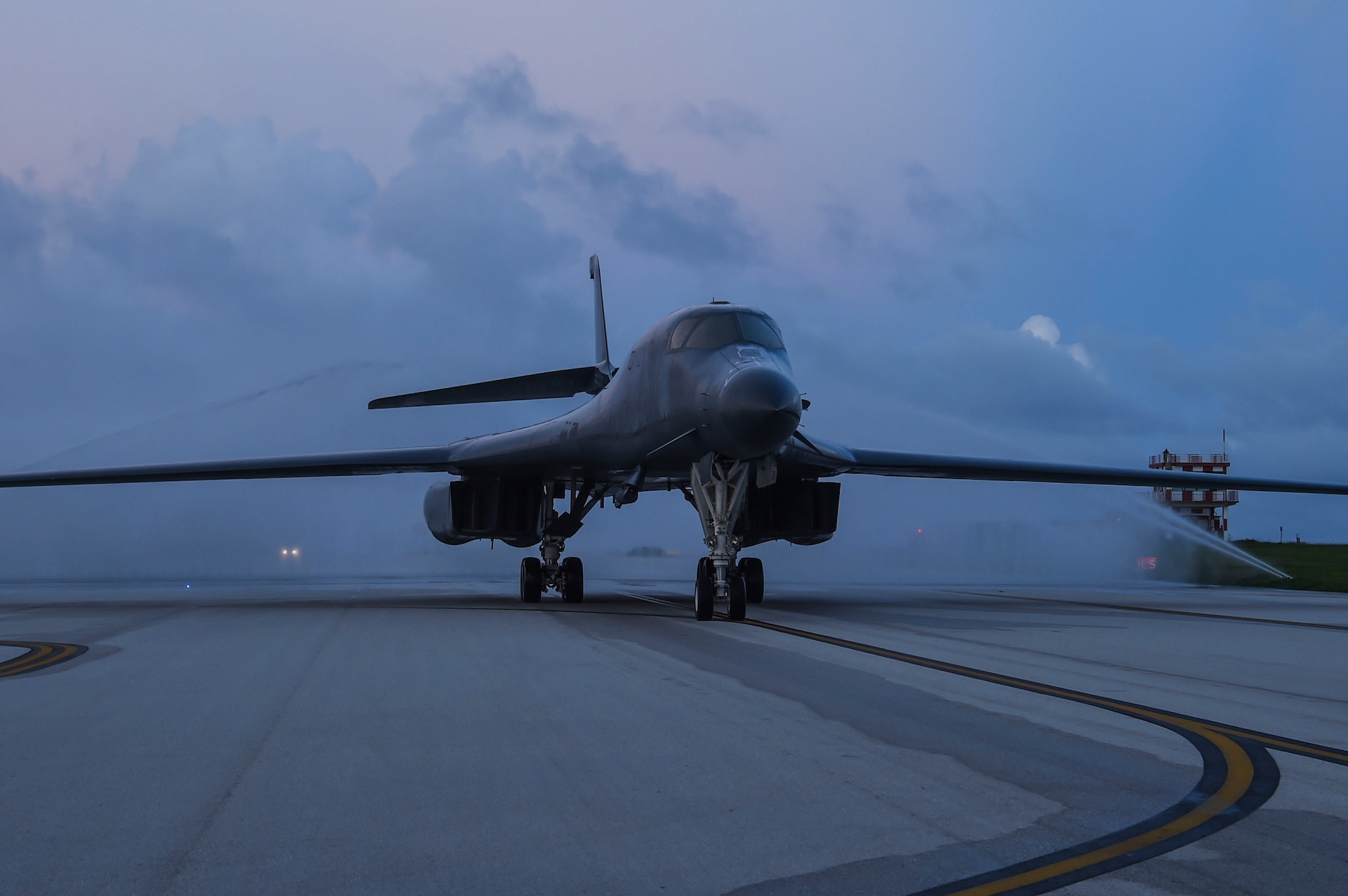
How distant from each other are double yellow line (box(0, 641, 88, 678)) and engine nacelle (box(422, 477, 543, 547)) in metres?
9.52

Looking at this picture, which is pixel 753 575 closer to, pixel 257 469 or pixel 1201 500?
pixel 257 469

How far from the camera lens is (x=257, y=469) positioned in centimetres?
2069

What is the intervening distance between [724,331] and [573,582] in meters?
6.97

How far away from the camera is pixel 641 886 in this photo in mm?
3240

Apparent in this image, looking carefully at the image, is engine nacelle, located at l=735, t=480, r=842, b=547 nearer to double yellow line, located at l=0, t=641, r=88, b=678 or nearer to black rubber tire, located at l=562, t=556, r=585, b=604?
black rubber tire, located at l=562, t=556, r=585, b=604

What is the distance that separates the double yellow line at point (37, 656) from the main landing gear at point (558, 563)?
918 cm

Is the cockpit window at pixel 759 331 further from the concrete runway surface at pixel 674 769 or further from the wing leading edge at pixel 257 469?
the wing leading edge at pixel 257 469

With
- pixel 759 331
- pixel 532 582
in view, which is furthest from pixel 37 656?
pixel 532 582

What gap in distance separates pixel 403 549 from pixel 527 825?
42459 mm

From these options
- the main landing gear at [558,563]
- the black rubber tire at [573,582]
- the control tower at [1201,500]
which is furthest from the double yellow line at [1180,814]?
the control tower at [1201,500]

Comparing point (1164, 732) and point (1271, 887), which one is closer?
point (1271, 887)

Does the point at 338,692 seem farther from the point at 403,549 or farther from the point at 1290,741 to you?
the point at 403,549

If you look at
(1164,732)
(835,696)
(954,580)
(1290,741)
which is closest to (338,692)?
(835,696)

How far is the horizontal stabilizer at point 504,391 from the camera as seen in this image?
20.9 meters
